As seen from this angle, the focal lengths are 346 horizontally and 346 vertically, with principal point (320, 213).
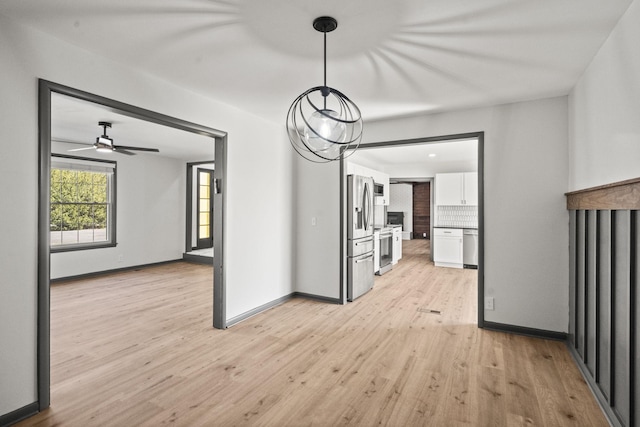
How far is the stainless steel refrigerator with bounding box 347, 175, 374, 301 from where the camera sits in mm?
4797

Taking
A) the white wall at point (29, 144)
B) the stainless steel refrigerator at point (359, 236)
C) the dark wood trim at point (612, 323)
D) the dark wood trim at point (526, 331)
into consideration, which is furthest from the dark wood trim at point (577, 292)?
the white wall at point (29, 144)

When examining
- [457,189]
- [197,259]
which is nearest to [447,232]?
[457,189]

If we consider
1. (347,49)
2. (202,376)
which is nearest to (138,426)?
(202,376)

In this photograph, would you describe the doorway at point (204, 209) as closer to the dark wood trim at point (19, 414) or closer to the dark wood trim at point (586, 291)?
the dark wood trim at point (19, 414)

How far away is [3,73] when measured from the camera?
2.06 meters

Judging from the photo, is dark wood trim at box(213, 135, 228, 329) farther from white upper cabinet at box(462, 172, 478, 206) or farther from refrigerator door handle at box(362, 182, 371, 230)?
white upper cabinet at box(462, 172, 478, 206)

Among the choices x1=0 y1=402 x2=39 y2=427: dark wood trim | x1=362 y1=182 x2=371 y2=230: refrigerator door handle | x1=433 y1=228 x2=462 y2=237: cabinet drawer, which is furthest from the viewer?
x1=433 y1=228 x2=462 y2=237: cabinet drawer

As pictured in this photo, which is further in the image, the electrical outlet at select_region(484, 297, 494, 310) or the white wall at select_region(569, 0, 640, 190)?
the electrical outlet at select_region(484, 297, 494, 310)

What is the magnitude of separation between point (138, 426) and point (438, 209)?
7451mm

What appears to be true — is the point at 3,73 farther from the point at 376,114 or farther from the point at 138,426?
the point at 376,114

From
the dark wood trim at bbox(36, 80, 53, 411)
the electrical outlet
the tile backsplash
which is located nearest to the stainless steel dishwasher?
the tile backsplash

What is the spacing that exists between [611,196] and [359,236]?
3119 mm

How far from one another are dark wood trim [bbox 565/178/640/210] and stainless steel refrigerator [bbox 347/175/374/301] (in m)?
2.52

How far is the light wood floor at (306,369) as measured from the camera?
Result: 7.38 ft
